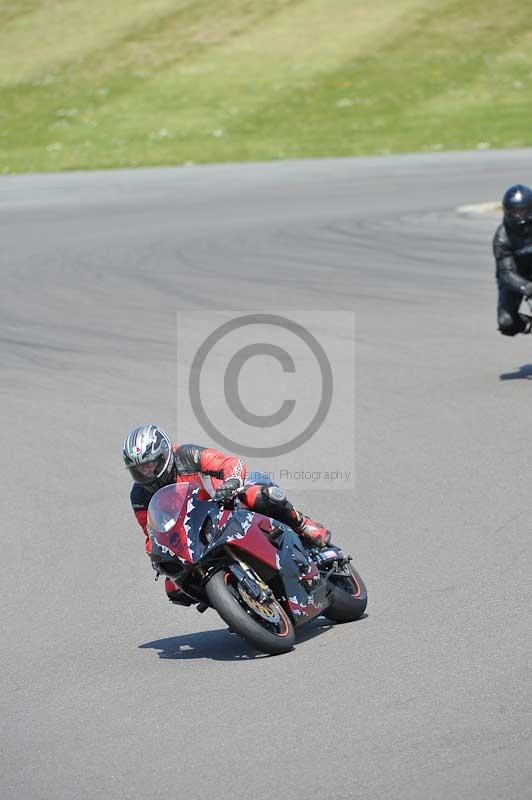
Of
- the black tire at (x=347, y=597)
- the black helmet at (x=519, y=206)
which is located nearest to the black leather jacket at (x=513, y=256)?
the black helmet at (x=519, y=206)

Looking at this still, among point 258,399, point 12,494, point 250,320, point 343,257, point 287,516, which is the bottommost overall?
point 343,257

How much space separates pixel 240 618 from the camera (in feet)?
24.1

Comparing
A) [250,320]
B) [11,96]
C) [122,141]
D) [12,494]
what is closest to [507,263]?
[250,320]

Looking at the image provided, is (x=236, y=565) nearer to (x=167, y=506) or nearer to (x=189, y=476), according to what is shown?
(x=167, y=506)

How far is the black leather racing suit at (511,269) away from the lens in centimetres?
1452

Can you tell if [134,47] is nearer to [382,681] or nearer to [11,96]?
[11,96]

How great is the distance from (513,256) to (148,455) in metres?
7.87

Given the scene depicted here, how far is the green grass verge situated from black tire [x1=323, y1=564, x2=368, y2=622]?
1214 inches

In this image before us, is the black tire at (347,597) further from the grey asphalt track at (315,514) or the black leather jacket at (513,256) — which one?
the black leather jacket at (513,256)

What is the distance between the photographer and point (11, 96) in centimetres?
5034

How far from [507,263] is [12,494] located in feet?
19.4

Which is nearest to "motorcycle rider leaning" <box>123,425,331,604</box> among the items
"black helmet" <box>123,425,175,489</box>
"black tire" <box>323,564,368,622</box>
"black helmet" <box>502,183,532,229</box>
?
"black helmet" <box>123,425,175,489</box>

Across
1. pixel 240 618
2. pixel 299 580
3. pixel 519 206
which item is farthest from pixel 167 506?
pixel 519 206

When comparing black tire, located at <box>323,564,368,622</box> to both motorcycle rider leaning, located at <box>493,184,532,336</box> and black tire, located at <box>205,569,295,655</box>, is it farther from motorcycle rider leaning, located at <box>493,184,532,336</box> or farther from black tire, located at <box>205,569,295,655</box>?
motorcycle rider leaning, located at <box>493,184,532,336</box>
